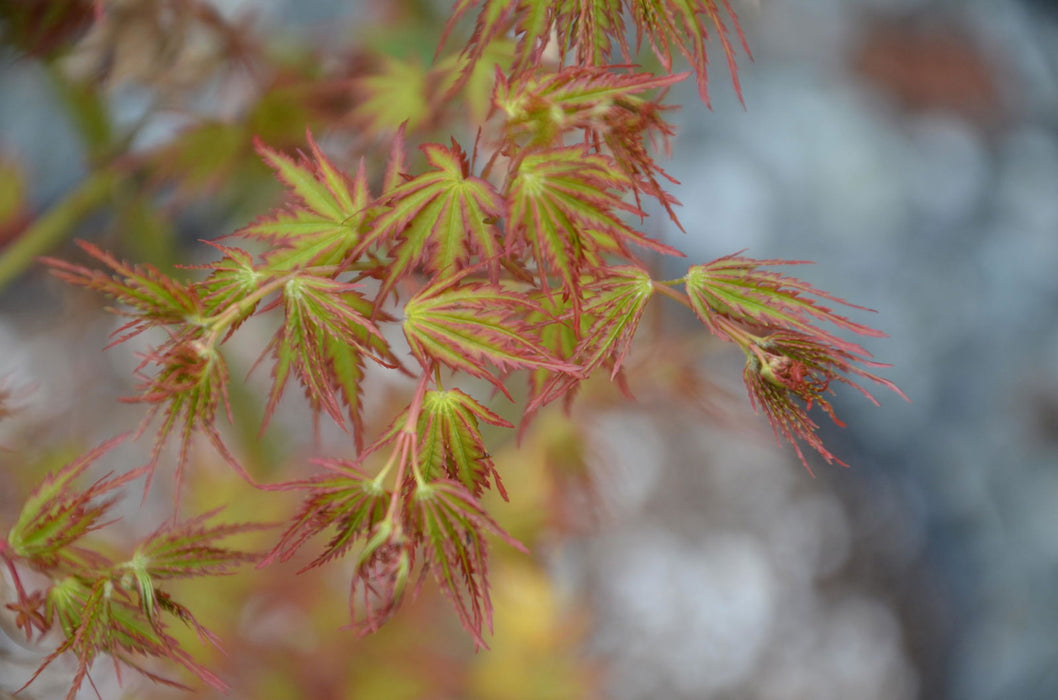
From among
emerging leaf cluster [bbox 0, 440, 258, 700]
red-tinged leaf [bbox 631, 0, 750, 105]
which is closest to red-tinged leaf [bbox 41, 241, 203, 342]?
emerging leaf cluster [bbox 0, 440, 258, 700]

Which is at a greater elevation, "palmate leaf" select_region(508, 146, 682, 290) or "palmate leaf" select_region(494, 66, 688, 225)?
"palmate leaf" select_region(494, 66, 688, 225)

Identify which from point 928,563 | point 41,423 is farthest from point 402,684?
point 928,563

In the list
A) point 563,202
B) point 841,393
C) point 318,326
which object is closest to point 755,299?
point 563,202

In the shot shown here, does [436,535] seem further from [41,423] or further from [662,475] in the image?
[662,475]

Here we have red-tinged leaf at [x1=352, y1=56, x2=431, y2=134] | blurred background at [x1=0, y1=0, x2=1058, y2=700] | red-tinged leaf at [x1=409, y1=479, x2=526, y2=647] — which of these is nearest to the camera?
red-tinged leaf at [x1=409, y1=479, x2=526, y2=647]

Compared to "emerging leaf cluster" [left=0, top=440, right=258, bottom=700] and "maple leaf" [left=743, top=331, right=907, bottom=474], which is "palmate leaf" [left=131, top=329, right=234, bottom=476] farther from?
"maple leaf" [left=743, top=331, right=907, bottom=474]
